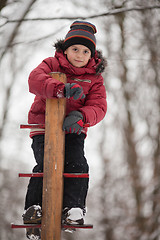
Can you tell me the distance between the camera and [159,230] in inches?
350

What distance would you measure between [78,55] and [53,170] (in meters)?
0.87

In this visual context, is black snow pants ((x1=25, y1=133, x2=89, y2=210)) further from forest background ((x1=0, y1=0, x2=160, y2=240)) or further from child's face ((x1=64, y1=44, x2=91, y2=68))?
forest background ((x1=0, y1=0, x2=160, y2=240))

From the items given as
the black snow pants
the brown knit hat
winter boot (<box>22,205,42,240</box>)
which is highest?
the brown knit hat

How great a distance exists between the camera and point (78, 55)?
2.46 meters

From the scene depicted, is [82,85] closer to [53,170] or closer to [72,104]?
[72,104]

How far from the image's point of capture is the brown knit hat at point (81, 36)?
249 cm

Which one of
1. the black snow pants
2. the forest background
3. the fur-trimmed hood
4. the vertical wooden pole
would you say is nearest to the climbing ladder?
the vertical wooden pole

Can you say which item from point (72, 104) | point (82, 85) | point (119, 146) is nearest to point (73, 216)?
point (72, 104)

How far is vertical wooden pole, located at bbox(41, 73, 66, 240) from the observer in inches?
85.3

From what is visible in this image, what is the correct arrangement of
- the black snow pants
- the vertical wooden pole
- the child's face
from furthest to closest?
the child's face
the black snow pants
the vertical wooden pole

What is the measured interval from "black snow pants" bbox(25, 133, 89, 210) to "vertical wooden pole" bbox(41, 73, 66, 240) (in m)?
0.11

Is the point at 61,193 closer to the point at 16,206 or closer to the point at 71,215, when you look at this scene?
the point at 71,215

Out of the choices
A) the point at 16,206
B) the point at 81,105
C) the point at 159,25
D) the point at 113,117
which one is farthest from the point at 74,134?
the point at 113,117

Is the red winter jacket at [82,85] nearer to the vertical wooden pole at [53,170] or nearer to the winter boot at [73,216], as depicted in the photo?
the vertical wooden pole at [53,170]
